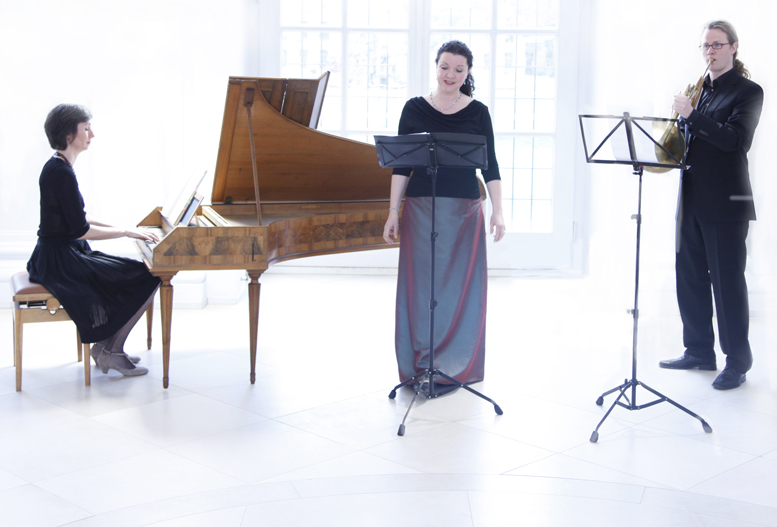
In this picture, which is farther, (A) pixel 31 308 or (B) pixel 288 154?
(B) pixel 288 154

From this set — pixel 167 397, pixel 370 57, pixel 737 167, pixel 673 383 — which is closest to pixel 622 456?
pixel 673 383

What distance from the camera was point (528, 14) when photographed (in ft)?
20.6

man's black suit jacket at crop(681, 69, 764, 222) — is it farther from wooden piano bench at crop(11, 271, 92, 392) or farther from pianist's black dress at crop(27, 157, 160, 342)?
wooden piano bench at crop(11, 271, 92, 392)

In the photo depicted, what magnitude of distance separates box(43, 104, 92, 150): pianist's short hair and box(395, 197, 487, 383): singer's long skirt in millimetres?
1478

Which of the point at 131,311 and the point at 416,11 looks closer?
the point at 131,311

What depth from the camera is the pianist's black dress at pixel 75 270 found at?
131 inches

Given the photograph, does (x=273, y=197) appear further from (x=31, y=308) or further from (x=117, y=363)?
(x=31, y=308)

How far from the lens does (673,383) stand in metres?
3.55

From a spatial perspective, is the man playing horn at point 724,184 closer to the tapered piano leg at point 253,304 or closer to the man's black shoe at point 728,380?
the man's black shoe at point 728,380

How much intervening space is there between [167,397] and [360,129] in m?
3.59

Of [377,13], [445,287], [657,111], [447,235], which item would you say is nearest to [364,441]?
[445,287]

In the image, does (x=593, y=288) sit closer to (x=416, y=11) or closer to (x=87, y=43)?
(x=416, y=11)

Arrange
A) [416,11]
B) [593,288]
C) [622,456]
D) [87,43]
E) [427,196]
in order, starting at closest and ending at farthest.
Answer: [622,456] < [427,196] < [87,43] < [593,288] < [416,11]

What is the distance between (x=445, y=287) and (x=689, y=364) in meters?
1.36
